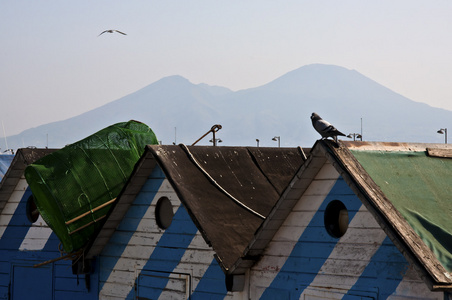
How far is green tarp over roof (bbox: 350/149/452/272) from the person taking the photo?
1092 centimetres

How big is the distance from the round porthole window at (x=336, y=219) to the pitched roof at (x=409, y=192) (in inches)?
28.4

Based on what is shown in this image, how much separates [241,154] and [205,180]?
1.97 meters

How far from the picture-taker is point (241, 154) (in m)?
16.8

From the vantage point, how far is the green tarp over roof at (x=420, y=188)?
430 inches

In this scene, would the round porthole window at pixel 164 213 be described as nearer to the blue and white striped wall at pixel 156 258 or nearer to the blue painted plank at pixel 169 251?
the blue and white striped wall at pixel 156 258

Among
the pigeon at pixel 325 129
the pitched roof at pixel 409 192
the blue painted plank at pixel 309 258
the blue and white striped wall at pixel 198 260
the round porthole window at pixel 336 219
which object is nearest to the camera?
the pitched roof at pixel 409 192

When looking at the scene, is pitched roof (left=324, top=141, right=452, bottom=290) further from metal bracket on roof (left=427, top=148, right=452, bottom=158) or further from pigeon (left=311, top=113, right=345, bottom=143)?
pigeon (left=311, top=113, right=345, bottom=143)

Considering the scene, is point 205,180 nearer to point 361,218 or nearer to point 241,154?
point 241,154

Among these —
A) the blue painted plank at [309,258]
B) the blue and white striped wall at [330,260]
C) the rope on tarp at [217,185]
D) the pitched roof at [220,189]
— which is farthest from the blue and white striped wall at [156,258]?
the blue painted plank at [309,258]

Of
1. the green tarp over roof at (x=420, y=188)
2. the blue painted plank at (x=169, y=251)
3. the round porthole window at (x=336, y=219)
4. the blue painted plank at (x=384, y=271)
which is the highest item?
the green tarp over roof at (x=420, y=188)

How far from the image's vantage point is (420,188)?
12.0 metres

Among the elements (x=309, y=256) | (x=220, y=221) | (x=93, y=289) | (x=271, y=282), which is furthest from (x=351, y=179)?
(x=93, y=289)

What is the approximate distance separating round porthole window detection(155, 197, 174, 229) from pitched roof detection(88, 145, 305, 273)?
22.5 inches

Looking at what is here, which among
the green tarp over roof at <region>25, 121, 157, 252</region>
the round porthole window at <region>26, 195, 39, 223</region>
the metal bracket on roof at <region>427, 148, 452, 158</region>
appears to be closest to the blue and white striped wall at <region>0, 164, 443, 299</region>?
the round porthole window at <region>26, 195, 39, 223</region>
